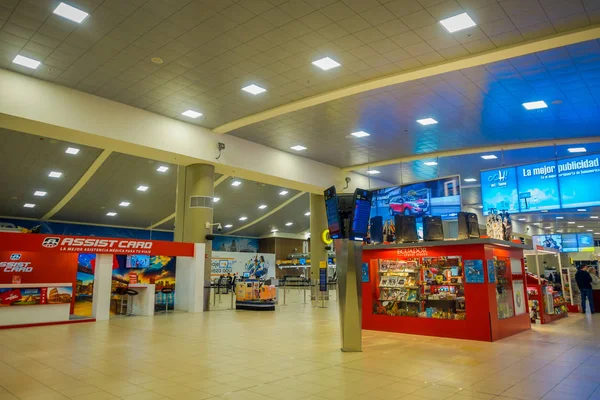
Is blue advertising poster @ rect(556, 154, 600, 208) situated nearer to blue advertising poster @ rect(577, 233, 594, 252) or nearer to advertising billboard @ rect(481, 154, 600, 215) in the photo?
advertising billboard @ rect(481, 154, 600, 215)

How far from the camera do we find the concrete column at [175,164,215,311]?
1352 centimetres

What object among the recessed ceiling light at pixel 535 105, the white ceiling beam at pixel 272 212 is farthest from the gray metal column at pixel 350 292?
the white ceiling beam at pixel 272 212

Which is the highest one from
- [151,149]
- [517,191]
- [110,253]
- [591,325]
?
[151,149]

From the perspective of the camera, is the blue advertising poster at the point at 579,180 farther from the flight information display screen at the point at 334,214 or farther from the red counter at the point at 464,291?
the flight information display screen at the point at 334,214

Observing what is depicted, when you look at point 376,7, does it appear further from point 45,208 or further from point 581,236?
point 45,208

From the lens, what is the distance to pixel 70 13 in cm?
728

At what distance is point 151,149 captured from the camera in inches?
474

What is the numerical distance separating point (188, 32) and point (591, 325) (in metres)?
11.2

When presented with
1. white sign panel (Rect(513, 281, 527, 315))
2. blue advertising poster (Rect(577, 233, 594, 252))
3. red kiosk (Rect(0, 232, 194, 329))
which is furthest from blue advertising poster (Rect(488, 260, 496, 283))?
blue advertising poster (Rect(577, 233, 594, 252))

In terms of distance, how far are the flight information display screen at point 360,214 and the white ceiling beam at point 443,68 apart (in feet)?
13.6

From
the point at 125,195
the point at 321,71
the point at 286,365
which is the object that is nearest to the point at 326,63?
the point at 321,71

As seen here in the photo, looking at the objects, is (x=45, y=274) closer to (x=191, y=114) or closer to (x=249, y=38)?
(x=191, y=114)

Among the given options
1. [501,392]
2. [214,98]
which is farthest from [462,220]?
[214,98]

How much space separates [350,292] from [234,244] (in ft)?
88.5
